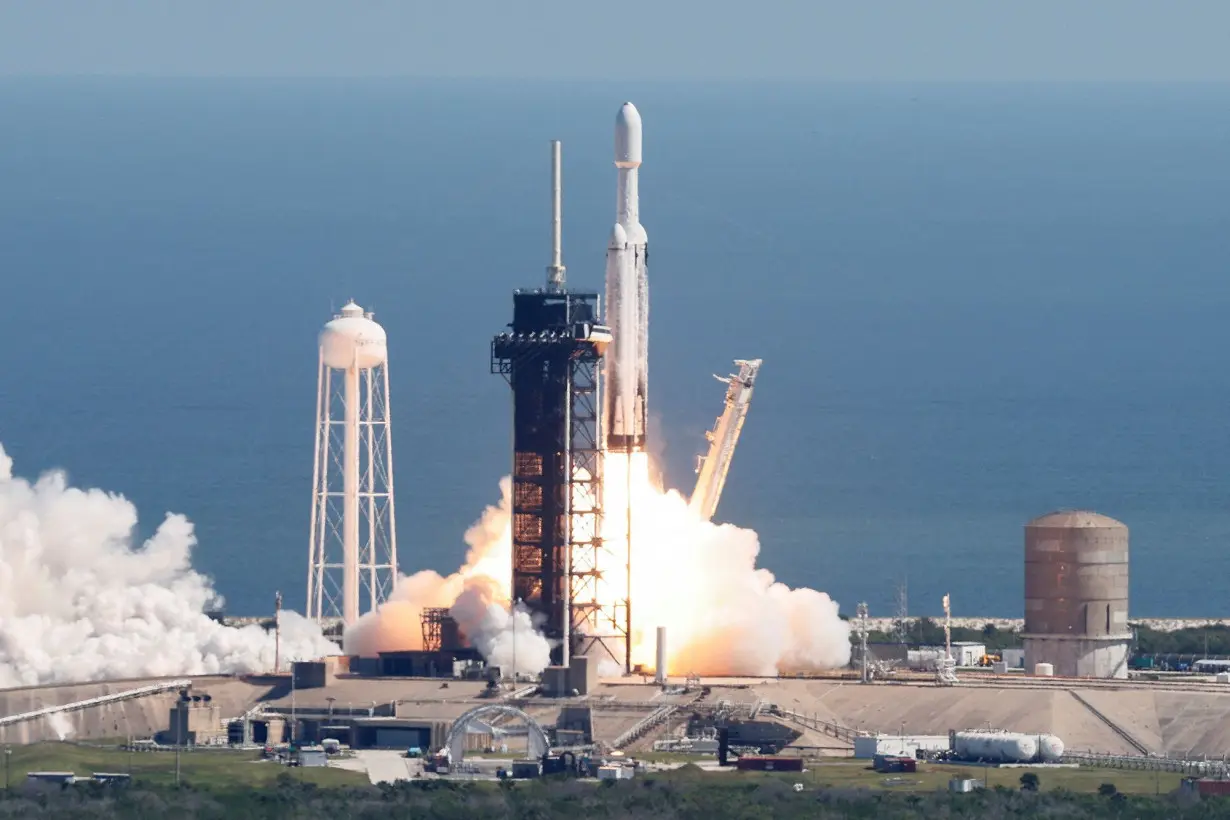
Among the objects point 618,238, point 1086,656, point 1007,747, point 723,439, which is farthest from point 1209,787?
point 618,238

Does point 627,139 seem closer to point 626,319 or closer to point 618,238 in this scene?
point 618,238

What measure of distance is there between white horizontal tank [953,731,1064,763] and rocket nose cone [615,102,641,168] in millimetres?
20452

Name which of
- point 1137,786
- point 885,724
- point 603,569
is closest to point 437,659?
point 603,569

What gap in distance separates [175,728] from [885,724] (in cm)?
1883

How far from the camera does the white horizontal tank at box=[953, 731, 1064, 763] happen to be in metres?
100

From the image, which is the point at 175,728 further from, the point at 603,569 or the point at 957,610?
the point at 957,610

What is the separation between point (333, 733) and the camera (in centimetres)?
10456

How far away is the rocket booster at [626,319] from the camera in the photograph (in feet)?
366

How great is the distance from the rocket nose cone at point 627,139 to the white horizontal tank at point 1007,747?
67.1 feet

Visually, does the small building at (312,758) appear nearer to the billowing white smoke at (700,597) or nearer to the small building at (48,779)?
the small building at (48,779)

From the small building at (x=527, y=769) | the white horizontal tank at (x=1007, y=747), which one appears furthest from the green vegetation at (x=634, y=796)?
the small building at (x=527, y=769)

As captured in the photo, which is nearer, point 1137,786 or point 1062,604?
point 1137,786

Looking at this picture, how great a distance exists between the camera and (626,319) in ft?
368

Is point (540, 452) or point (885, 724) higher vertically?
point (540, 452)
